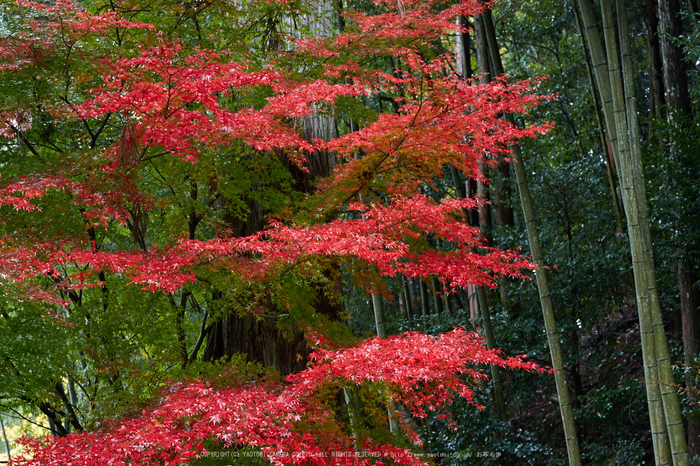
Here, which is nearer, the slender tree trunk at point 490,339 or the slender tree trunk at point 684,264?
the slender tree trunk at point 684,264

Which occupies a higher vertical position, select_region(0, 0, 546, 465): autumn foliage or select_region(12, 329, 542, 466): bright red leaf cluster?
select_region(0, 0, 546, 465): autumn foliage

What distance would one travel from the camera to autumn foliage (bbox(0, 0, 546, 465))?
341 centimetres

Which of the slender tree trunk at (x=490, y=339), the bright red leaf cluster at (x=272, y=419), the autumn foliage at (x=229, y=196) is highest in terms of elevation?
the autumn foliage at (x=229, y=196)

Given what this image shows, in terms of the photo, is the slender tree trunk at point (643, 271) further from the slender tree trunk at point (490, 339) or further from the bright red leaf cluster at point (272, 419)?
the slender tree trunk at point (490, 339)

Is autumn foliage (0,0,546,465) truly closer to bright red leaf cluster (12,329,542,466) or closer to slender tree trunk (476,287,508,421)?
bright red leaf cluster (12,329,542,466)

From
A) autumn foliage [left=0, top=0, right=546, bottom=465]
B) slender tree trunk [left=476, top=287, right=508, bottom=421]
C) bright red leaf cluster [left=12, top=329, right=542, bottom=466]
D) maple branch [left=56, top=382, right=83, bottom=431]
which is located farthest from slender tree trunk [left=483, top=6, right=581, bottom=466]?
maple branch [left=56, top=382, right=83, bottom=431]

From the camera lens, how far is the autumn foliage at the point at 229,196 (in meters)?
3.41

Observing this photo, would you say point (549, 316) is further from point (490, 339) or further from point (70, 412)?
point (70, 412)

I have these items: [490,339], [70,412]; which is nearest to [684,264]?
[490,339]

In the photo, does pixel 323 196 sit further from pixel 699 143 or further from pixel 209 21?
pixel 699 143

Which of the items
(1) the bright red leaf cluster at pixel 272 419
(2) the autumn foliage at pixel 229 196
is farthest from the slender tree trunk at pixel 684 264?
(1) the bright red leaf cluster at pixel 272 419

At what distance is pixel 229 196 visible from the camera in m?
4.95

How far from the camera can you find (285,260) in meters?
4.06

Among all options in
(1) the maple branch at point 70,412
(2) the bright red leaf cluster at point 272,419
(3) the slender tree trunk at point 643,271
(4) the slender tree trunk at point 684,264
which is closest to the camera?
(2) the bright red leaf cluster at point 272,419
